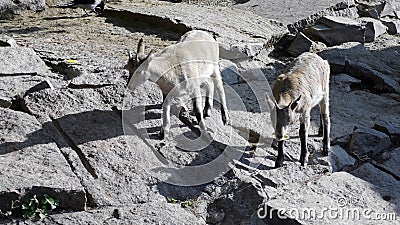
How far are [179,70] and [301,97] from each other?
1.09 m

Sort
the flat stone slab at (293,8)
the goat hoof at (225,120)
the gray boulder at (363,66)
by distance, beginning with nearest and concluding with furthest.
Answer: the goat hoof at (225,120)
the gray boulder at (363,66)
the flat stone slab at (293,8)

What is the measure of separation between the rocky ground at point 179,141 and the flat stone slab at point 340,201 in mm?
10

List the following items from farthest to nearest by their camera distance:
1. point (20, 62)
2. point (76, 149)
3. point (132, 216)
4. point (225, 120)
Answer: point (20, 62) < point (225, 120) < point (76, 149) < point (132, 216)

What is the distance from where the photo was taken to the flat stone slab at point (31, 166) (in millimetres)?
4703

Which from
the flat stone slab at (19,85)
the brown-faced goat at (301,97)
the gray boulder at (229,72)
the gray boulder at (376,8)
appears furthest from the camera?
the gray boulder at (376,8)

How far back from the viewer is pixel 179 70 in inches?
224

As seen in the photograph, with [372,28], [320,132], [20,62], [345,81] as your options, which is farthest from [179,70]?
[372,28]

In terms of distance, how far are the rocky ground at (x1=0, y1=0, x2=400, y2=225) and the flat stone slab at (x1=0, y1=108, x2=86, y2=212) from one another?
0.01 m

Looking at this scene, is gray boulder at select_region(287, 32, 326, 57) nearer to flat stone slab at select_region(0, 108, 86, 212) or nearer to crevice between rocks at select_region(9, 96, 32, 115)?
crevice between rocks at select_region(9, 96, 32, 115)

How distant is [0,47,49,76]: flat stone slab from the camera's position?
6641 mm

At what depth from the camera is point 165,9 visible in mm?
9328

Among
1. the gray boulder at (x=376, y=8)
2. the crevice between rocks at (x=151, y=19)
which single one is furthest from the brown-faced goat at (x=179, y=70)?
the gray boulder at (x=376, y=8)

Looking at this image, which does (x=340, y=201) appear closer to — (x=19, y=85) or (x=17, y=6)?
(x=19, y=85)

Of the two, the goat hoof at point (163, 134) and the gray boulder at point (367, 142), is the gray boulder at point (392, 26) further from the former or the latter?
the goat hoof at point (163, 134)
